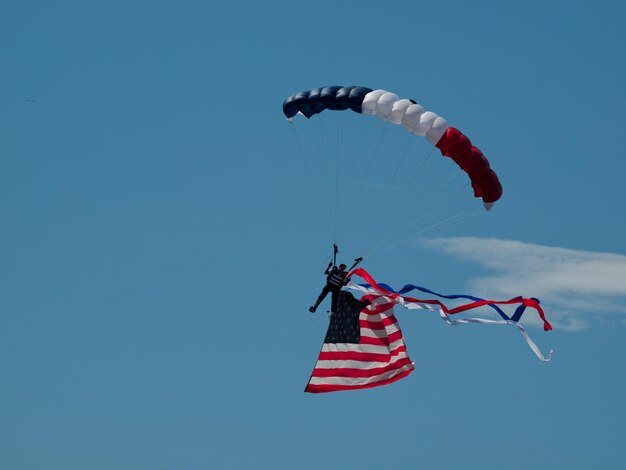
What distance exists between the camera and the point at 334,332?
29.1 meters

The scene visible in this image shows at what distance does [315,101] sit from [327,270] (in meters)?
4.32

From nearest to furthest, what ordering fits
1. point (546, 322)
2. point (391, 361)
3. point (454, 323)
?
1. point (546, 322)
2. point (454, 323)
3. point (391, 361)

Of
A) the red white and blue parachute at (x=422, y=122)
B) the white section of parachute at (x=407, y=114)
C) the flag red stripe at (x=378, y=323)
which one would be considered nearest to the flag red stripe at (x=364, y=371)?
the flag red stripe at (x=378, y=323)

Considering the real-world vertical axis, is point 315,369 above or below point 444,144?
below

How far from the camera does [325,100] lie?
28688 mm

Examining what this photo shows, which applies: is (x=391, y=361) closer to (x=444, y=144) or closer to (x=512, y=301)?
(x=512, y=301)

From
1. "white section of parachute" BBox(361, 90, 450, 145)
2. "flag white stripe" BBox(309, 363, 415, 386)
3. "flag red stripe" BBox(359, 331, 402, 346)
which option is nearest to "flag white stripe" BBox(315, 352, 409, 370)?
"flag white stripe" BBox(309, 363, 415, 386)

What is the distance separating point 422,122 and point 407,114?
421 mm

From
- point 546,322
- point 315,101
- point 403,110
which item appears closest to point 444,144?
point 403,110

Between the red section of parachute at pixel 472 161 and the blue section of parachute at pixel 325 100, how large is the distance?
7.65 ft

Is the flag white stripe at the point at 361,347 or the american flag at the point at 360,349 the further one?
the flag white stripe at the point at 361,347

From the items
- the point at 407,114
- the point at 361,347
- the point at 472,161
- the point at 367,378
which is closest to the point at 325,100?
the point at 407,114

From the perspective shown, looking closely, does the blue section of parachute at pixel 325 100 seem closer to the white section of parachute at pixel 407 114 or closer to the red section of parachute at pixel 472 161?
the white section of parachute at pixel 407 114

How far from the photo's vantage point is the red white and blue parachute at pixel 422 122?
92.1ft
